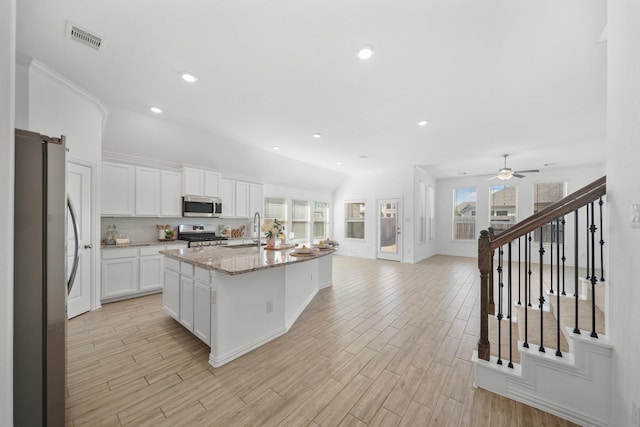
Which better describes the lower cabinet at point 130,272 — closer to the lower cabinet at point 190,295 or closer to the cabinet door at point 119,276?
the cabinet door at point 119,276

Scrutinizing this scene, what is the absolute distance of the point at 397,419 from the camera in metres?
1.62

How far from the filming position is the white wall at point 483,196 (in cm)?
686

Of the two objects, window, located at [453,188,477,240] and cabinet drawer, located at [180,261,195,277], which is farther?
window, located at [453,188,477,240]

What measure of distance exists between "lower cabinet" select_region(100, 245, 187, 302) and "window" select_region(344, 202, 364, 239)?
5.91m

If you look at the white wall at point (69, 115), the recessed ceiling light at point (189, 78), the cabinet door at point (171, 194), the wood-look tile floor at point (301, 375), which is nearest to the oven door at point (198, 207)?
the cabinet door at point (171, 194)

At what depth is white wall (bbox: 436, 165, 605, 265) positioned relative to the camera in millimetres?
6863

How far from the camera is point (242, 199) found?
20.5 ft

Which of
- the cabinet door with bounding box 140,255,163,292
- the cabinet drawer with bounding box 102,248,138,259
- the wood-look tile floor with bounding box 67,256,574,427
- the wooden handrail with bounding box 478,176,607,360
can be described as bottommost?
the wood-look tile floor with bounding box 67,256,574,427

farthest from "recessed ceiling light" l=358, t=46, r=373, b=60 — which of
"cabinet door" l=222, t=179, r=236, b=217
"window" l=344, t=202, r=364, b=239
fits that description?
"window" l=344, t=202, r=364, b=239

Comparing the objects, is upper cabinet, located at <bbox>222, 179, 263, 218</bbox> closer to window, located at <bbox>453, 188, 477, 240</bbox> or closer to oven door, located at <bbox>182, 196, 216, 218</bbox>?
oven door, located at <bbox>182, 196, 216, 218</bbox>

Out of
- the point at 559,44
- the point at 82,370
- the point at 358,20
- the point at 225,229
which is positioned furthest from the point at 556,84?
the point at 225,229

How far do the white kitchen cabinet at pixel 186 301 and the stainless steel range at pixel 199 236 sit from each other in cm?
224

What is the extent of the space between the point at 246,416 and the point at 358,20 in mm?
3022

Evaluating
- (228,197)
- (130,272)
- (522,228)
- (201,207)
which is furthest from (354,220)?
(522,228)
